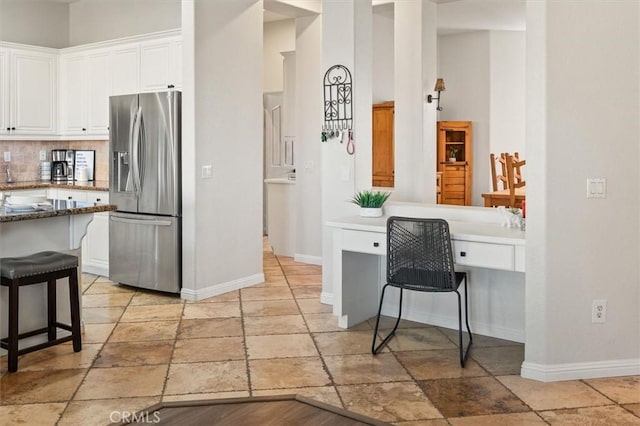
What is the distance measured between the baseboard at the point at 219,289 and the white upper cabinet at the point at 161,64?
189 cm

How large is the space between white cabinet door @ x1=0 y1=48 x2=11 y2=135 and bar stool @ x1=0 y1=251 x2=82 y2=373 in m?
3.19

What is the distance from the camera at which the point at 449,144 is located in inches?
360

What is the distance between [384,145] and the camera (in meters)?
7.82

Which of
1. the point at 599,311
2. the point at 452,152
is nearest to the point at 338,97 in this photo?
the point at 599,311

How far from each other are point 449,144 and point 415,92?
319cm

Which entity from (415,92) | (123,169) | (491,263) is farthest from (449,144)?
(491,263)

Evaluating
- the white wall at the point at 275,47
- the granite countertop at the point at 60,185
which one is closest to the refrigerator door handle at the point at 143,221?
the granite countertop at the point at 60,185

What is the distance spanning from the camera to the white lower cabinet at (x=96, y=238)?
611 cm

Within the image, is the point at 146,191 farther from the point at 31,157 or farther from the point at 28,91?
the point at 31,157

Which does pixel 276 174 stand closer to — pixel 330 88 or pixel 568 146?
pixel 330 88

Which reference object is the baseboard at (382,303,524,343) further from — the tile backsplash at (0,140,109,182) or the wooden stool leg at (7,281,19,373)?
the tile backsplash at (0,140,109,182)

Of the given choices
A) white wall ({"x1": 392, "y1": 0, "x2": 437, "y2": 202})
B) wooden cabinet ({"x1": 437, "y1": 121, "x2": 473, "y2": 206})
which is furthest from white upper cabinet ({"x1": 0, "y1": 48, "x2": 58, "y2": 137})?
wooden cabinet ({"x1": 437, "y1": 121, "x2": 473, "y2": 206})

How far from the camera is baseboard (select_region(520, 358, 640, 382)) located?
349 centimetres

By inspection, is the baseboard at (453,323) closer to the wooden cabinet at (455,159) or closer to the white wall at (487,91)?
the wooden cabinet at (455,159)
